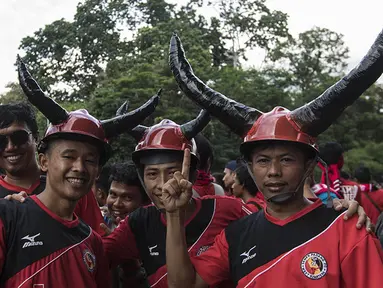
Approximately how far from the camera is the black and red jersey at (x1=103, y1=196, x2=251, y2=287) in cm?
413

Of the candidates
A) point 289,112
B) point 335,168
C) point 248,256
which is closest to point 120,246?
point 248,256

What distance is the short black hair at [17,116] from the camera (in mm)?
4449

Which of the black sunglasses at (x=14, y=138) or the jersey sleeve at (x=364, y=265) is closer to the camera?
the jersey sleeve at (x=364, y=265)

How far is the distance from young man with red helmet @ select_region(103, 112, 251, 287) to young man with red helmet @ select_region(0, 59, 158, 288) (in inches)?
13.8

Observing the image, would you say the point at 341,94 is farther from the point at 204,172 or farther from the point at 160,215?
the point at 204,172

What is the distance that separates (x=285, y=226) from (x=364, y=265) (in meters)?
0.52

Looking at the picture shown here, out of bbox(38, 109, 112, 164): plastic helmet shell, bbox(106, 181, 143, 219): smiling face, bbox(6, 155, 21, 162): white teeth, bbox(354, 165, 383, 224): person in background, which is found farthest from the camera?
bbox(354, 165, 383, 224): person in background

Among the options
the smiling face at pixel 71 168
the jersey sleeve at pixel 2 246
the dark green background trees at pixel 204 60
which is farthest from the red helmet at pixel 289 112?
the dark green background trees at pixel 204 60

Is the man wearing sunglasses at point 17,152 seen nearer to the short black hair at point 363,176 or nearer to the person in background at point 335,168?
the person in background at point 335,168

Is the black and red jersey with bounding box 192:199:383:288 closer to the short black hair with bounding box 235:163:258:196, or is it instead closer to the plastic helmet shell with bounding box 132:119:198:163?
the plastic helmet shell with bounding box 132:119:198:163

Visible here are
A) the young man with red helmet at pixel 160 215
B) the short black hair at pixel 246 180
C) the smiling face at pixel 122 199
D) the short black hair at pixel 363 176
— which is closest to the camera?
the young man with red helmet at pixel 160 215

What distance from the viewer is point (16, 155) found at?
4426 millimetres

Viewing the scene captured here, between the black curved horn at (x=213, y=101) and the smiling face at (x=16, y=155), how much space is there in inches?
58.3

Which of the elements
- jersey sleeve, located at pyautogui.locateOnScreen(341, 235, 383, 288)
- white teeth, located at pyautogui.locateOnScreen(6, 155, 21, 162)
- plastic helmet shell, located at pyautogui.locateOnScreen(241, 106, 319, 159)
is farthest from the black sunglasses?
jersey sleeve, located at pyautogui.locateOnScreen(341, 235, 383, 288)
